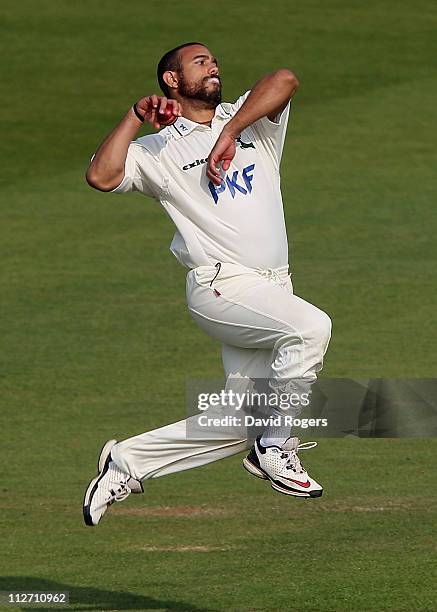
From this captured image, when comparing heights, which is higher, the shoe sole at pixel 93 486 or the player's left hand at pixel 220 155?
the player's left hand at pixel 220 155

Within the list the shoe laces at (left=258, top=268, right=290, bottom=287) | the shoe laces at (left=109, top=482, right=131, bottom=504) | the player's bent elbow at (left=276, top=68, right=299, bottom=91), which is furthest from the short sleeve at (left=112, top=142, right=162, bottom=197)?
the shoe laces at (left=109, top=482, right=131, bottom=504)

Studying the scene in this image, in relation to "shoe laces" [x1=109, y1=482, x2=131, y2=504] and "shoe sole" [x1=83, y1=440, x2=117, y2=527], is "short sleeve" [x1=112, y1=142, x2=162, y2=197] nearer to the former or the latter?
"shoe sole" [x1=83, y1=440, x2=117, y2=527]

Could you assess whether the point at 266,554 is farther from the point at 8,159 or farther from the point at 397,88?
the point at 397,88

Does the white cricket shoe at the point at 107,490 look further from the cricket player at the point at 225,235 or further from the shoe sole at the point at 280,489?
the shoe sole at the point at 280,489

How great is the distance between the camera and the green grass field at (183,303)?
444 inches

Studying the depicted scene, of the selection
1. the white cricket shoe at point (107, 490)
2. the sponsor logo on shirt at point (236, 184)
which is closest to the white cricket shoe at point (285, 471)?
the white cricket shoe at point (107, 490)

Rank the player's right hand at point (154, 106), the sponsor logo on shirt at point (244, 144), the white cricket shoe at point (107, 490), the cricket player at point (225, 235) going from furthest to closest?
the white cricket shoe at point (107, 490) → the sponsor logo on shirt at point (244, 144) → the cricket player at point (225, 235) → the player's right hand at point (154, 106)

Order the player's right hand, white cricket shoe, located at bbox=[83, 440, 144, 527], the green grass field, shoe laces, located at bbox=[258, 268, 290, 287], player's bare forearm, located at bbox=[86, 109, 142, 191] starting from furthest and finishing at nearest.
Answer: the green grass field < white cricket shoe, located at bbox=[83, 440, 144, 527] < shoe laces, located at bbox=[258, 268, 290, 287] < player's bare forearm, located at bbox=[86, 109, 142, 191] < the player's right hand

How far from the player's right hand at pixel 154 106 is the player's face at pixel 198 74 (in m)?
0.37

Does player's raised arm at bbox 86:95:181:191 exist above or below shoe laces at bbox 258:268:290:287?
above

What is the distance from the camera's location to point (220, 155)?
8797mm

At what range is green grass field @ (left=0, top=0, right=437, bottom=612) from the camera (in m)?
11.3

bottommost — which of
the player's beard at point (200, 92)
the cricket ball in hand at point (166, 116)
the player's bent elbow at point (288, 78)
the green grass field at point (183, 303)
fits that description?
the green grass field at point (183, 303)

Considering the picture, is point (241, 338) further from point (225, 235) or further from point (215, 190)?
point (215, 190)
